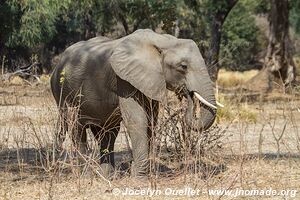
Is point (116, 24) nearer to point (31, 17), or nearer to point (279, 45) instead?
point (31, 17)

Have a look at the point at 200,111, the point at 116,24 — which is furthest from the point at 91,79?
the point at 116,24

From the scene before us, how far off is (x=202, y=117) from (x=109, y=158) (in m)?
1.86

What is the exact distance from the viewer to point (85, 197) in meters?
6.47

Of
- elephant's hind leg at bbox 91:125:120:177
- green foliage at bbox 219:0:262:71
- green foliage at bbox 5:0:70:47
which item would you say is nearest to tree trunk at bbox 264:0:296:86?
green foliage at bbox 5:0:70:47

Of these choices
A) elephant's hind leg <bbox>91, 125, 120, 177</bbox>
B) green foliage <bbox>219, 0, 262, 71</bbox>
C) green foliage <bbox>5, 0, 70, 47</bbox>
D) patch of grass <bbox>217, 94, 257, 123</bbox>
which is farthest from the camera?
green foliage <bbox>219, 0, 262, 71</bbox>

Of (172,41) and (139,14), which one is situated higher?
(139,14)

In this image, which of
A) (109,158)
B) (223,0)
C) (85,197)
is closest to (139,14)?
(223,0)

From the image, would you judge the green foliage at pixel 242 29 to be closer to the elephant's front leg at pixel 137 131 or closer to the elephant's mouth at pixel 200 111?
the elephant's front leg at pixel 137 131

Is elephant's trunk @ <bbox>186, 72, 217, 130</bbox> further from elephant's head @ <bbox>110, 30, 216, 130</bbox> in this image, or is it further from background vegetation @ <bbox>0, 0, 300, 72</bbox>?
background vegetation @ <bbox>0, 0, 300, 72</bbox>

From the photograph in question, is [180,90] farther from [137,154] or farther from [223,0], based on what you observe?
[223,0]

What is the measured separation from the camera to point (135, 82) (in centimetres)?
754

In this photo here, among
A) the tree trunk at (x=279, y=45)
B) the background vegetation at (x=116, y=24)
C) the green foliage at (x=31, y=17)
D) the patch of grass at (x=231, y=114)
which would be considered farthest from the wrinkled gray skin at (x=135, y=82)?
the tree trunk at (x=279, y=45)

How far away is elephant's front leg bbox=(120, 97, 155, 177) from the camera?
24.7ft

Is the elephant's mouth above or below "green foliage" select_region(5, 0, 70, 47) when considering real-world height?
below
